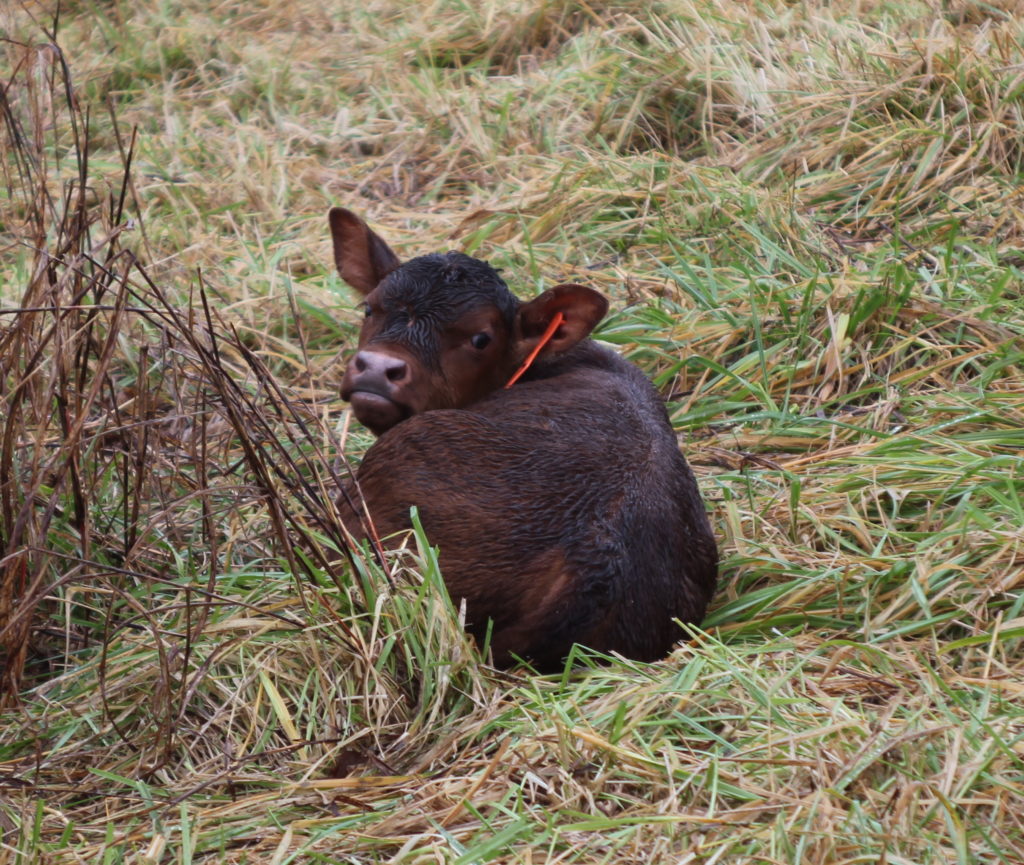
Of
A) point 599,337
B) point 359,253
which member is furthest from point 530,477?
point 599,337

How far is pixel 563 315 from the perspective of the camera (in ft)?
15.9

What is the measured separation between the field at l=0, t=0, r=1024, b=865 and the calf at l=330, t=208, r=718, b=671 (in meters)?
0.16

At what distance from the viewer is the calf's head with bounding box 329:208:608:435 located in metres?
4.57

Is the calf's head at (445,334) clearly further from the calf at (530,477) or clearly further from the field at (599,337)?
the field at (599,337)

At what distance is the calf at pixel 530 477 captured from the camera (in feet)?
12.0

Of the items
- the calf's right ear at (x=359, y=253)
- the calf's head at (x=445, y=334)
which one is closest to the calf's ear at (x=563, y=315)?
the calf's head at (x=445, y=334)

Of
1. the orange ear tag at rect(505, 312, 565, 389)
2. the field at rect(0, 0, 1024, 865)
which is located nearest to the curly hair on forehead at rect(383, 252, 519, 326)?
the orange ear tag at rect(505, 312, 565, 389)

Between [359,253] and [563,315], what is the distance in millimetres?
946

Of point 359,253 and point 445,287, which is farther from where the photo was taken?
point 359,253

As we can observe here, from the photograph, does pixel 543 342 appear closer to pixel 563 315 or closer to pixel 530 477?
pixel 563 315

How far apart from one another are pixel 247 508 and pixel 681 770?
220 cm

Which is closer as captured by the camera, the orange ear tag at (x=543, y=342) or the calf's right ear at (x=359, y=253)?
the orange ear tag at (x=543, y=342)

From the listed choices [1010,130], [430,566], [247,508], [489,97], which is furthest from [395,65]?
[430,566]

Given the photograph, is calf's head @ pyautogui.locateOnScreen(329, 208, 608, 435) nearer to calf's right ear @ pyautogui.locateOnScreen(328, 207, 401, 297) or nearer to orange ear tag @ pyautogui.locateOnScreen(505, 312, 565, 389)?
orange ear tag @ pyautogui.locateOnScreen(505, 312, 565, 389)
